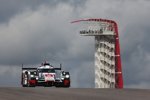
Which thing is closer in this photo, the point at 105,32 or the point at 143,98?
the point at 143,98

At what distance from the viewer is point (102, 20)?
122 m

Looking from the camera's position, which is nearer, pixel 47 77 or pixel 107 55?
pixel 47 77

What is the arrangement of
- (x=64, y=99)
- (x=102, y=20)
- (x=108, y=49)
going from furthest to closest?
(x=108, y=49) → (x=102, y=20) → (x=64, y=99)

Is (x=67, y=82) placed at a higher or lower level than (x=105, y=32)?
lower

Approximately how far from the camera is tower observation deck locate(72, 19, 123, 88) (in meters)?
127

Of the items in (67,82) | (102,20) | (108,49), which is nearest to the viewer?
(67,82)

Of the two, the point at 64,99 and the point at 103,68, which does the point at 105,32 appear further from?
the point at 64,99

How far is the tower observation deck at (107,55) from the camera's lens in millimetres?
126938

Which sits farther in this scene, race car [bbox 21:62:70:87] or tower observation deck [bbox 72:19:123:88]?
tower observation deck [bbox 72:19:123:88]

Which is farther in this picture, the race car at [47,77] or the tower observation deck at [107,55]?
the tower observation deck at [107,55]

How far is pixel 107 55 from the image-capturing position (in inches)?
5162

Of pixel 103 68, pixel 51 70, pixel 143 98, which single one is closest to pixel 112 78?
pixel 103 68

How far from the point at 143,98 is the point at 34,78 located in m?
28.5

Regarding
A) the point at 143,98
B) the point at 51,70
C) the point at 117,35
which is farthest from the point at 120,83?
the point at 143,98
